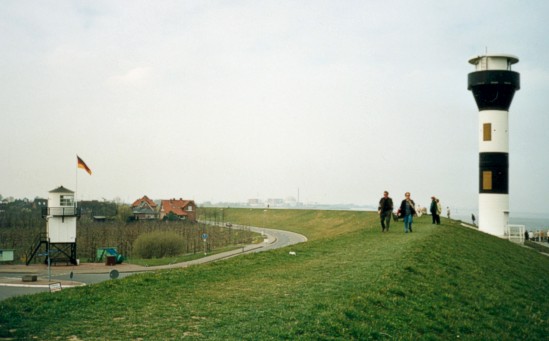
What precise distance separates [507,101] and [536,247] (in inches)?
527

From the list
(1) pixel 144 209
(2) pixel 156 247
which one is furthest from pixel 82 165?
(1) pixel 144 209

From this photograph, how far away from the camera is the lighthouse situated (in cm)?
4219

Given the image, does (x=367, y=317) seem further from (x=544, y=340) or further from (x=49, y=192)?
(x=49, y=192)

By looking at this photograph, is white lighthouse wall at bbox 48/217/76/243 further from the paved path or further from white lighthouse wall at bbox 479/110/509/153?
white lighthouse wall at bbox 479/110/509/153

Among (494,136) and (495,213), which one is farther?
(495,213)

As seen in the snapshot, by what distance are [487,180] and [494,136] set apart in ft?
12.8

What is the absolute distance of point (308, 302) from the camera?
10.9 metres

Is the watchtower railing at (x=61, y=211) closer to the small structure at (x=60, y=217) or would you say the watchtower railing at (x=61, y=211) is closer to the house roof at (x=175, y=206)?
the small structure at (x=60, y=217)

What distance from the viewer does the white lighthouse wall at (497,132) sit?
4228cm

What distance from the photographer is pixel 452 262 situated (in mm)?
18812

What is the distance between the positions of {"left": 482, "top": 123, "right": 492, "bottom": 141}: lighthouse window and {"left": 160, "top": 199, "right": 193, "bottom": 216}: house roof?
8367 centimetres

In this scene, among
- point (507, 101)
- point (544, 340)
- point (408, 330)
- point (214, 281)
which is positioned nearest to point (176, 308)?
point (214, 281)

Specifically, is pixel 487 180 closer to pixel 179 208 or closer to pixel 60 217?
pixel 60 217

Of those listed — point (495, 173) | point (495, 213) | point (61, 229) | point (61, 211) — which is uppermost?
point (495, 173)
